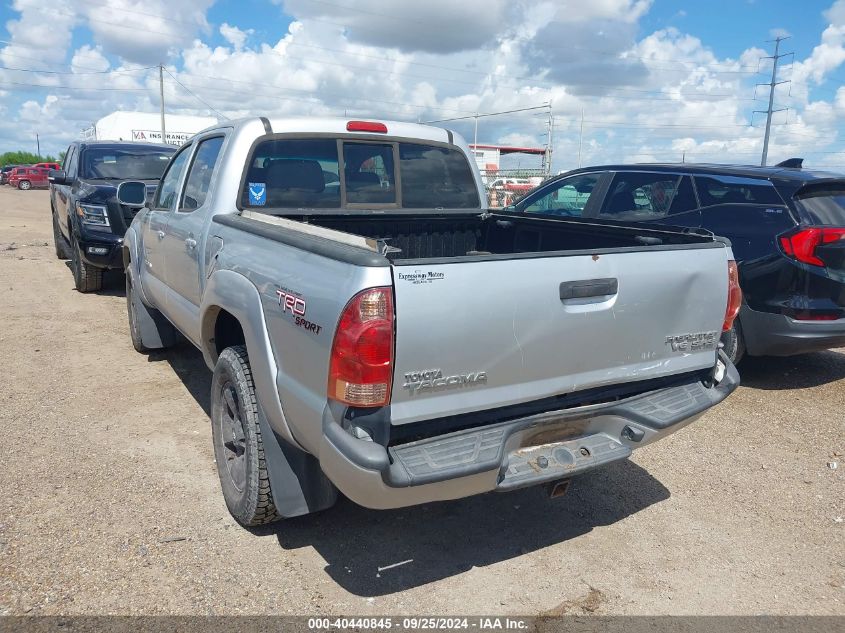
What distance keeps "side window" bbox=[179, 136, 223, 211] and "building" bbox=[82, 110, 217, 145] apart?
120ft

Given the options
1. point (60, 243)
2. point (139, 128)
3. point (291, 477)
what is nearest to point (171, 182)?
point (291, 477)

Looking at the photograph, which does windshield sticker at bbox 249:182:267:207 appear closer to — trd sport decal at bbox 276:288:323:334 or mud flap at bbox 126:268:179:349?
trd sport decal at bbox 276:288:323:334

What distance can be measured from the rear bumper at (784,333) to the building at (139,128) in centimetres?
3759

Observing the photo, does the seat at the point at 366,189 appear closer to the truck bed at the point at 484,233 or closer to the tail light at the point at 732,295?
the truck bed at the point at 484,233

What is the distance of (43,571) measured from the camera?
3.01 m

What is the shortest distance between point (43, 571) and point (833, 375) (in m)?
6.26

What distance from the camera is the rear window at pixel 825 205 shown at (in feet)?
17.1

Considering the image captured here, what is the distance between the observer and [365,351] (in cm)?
236

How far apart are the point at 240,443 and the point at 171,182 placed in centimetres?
253

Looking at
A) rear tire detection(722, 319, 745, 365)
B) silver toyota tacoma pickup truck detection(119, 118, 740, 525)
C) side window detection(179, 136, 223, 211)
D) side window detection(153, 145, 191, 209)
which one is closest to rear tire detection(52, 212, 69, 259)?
side window detection(153, 145, 191, 209)

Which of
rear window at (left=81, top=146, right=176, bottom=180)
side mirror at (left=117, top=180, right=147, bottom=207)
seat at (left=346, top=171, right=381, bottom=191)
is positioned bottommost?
side mirror at (left=117, top=180, right=147, bottom=207)

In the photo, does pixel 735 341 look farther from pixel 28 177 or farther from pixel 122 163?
pixel 28 177

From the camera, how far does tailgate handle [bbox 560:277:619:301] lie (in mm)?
2707

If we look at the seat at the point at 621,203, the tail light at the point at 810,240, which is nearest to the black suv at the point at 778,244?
the tail light at the point at 810,240
